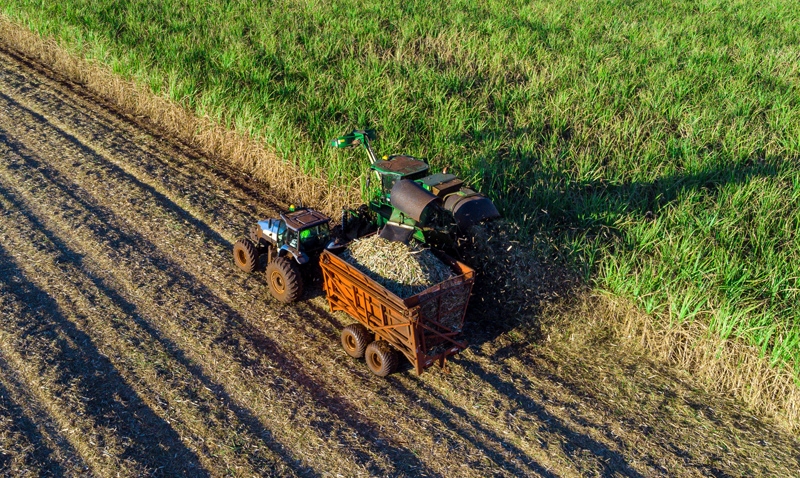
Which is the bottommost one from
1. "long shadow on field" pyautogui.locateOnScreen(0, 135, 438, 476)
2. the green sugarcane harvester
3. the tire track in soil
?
the tire track in soil

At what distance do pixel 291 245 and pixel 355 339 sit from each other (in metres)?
1.39

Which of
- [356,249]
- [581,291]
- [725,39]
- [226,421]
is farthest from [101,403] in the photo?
[725,39]

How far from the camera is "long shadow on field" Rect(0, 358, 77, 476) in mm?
5328

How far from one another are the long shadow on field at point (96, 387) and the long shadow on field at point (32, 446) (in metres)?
0.31

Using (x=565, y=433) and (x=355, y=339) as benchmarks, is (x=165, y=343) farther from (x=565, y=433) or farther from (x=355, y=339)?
(x=565, y=433)

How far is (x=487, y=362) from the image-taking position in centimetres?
682

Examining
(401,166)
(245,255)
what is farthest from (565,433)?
(245,255)

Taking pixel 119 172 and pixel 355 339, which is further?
pixel 119 172

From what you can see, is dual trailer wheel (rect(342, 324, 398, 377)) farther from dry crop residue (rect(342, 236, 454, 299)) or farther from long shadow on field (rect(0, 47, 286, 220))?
long shadow on field (rect(0, 47, 286, 220))

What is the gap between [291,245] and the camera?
7359mm

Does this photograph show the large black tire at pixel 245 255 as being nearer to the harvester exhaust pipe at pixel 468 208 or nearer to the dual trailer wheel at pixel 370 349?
the dual trailer wheel at pixel 370 349

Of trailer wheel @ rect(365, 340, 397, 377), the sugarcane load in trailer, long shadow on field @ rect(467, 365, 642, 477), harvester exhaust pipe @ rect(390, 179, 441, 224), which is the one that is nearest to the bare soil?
long shadow on field @ rect(467, 365, 642, 477)

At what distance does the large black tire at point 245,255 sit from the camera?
783cm

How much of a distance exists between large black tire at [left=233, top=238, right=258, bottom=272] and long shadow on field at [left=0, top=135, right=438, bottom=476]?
1.69ft
